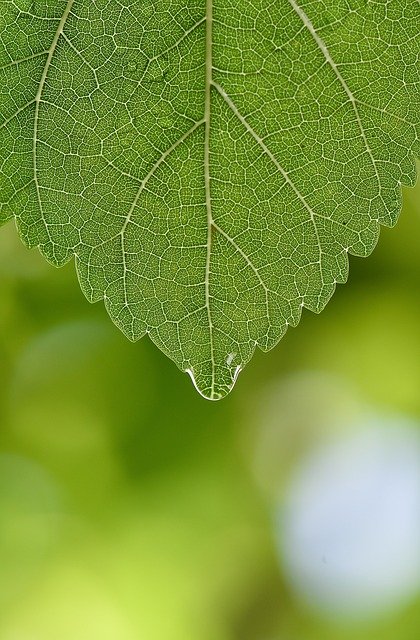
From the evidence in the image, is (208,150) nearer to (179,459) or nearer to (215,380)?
(215,380)

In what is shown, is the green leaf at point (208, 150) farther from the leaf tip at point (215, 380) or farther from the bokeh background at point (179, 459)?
the bokeh background at point (179, 459)

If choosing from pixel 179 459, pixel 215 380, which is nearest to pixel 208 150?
pixel 215 380

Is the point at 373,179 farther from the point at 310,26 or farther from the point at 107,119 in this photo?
the point at 107,119

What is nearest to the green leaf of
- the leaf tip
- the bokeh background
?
the leaf tip

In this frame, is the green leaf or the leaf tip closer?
the green leaf

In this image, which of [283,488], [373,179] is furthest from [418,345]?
[373,179]

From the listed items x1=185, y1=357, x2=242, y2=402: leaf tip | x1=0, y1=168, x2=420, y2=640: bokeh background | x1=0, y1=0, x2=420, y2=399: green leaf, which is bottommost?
x1=0, y1=168, x2=420, y2=640: bokeh background

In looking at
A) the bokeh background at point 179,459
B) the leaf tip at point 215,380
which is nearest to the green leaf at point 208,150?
the leaf tip at point 215,380

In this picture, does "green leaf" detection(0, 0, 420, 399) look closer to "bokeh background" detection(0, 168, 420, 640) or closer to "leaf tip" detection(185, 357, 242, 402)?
"leaf tip" detection(185, 357, 242, 402)
